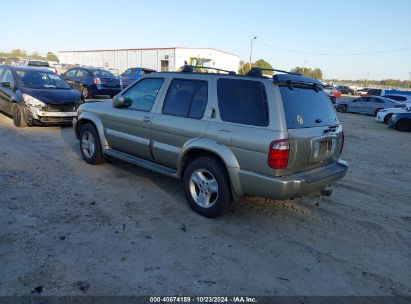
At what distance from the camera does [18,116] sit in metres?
9.25

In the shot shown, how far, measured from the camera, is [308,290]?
9.73 ft

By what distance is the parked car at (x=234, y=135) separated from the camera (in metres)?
3.64

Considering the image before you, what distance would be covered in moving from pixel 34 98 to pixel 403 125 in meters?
15.0

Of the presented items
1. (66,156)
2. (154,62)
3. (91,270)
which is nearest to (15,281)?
(91,270)

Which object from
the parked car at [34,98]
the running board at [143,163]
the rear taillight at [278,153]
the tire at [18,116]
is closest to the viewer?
the rear taillight at [278,153]

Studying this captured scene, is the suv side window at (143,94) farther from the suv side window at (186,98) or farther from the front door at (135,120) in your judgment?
the suv side window at (186,98)

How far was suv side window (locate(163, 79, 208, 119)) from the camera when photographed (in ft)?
14.3

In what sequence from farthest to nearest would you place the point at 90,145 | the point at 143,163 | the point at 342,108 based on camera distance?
the point at 342,108, the point at 90,145, the point at 143,163

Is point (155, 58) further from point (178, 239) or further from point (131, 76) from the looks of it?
point (178, 239)

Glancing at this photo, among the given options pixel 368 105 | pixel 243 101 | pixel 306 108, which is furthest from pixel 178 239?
pixel 368 105

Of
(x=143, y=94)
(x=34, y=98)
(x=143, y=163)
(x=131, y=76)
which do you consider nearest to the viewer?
(x=143, y=163)

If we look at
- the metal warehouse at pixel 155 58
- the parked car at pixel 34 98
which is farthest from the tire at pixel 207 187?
the metal warehouse at pixel 155 58

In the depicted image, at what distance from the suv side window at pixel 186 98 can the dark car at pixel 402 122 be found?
1379 cm

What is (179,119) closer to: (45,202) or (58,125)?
(45,202)
